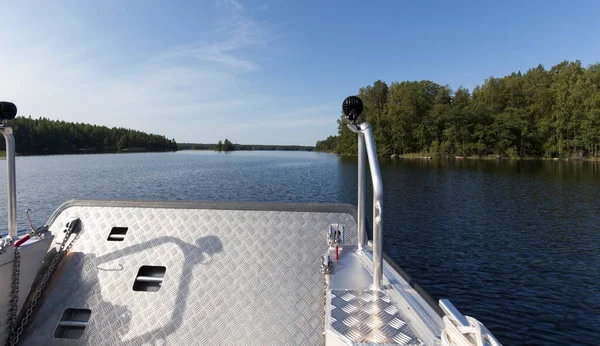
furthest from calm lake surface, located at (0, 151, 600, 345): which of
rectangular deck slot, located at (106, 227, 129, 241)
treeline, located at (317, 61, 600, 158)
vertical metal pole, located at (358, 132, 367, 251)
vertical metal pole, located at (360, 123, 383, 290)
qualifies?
treeline, located at (317, 61, 600, 158)

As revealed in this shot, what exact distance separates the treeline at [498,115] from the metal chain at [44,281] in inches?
2729

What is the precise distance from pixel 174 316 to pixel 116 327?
0.46m

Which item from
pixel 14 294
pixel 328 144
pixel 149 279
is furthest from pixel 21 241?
pixel 328 144

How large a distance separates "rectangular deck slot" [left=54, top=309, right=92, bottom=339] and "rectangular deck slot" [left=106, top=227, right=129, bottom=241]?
736 mm

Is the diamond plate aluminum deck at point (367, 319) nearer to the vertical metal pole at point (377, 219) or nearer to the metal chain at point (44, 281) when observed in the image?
the vertical metal pole at point (377, 219)

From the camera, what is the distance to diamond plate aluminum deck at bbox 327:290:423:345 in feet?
5.10

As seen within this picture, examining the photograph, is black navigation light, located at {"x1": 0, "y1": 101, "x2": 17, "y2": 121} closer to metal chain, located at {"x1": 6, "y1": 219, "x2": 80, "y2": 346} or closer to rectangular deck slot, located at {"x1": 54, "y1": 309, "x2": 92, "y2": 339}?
metal chain, located at {"x1": 6, "y1": 219, "x2": 80, "y2": 346}

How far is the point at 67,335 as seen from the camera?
2.76 metres

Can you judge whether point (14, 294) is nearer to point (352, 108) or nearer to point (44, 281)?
point (44, 281)

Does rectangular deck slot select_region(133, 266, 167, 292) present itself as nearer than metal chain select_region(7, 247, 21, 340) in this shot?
No

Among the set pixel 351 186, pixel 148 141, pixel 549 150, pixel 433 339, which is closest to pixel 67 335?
pixel 433 339

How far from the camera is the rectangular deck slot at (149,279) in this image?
305cm

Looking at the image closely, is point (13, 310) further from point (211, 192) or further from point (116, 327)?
point (211, 192)

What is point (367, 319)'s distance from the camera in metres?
1.73
